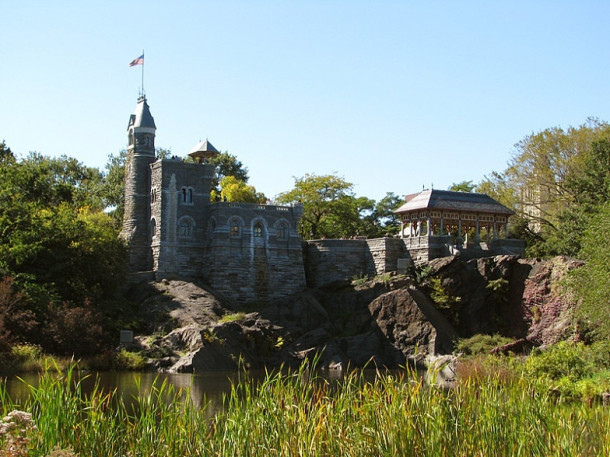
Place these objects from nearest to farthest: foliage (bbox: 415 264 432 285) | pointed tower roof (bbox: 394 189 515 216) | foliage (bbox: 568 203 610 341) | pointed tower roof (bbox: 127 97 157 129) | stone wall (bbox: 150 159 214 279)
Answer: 1. foliage (bbox: 568 203 610 341)
2. foliage (bbox: 415 264 432 285)
3. stone wall (bbox: 150 159 214 279)
4. pointed tower roof (bbox: 394 189 515 216)
5. pointed tower roof (bbox: 127 97 157 129)

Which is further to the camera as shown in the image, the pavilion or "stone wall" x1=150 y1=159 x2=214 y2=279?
the pavilion

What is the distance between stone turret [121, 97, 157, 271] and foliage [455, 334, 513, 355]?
18660 millimetres

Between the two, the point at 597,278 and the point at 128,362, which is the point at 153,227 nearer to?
the point at 128,362

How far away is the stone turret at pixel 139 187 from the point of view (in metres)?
52.0

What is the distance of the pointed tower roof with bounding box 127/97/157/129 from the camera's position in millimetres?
52938

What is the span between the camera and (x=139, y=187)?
173ft

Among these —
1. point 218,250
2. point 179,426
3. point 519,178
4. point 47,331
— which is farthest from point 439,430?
point 519,178

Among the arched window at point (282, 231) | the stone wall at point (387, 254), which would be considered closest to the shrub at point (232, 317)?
the arched window at point (282, 231)

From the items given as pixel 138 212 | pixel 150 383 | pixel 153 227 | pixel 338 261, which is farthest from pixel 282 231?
pixel 150 383

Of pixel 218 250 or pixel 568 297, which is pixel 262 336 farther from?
pixel 568 297

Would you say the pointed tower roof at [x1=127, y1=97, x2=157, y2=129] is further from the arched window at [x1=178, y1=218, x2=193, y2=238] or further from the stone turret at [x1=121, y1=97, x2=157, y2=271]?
the arched window at [x1=178, y1=218, x2=193, y2=238]

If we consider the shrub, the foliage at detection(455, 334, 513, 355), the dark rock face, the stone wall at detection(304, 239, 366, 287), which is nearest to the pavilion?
the dark rock face

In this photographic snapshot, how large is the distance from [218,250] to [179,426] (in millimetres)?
35913

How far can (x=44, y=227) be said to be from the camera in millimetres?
43906
